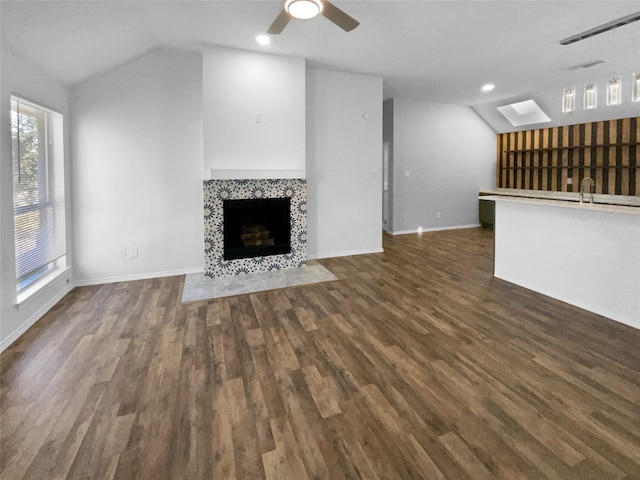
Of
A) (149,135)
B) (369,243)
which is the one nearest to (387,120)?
(369,243)

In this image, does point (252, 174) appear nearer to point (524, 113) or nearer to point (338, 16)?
point (338, 16)

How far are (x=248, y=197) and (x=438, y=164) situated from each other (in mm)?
5091

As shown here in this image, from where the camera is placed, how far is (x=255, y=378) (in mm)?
2348

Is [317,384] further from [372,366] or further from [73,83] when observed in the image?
[73,83]

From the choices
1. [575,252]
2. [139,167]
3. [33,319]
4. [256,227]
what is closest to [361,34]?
[256,227]

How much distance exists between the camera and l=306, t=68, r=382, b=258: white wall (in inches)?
213

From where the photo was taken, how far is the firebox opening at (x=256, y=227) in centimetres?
469

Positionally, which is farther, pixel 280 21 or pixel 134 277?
pixel 134 277

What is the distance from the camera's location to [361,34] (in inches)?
155

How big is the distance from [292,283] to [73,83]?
3.57m

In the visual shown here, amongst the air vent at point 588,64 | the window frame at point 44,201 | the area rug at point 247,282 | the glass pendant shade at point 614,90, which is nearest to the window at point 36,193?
the window frame at point 44,201

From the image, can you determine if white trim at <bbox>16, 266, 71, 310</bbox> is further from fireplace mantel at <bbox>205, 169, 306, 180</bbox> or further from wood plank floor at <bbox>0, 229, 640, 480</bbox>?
fireplace mantel at <bbox>205, 169, 306, 180</bbox>

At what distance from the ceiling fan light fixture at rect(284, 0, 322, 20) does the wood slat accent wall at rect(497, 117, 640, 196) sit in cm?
667

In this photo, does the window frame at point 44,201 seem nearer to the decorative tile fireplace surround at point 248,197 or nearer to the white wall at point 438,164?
the decorative tile fireplace surround at point 248,197
